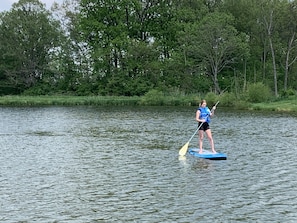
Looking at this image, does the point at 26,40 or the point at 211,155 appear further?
the point at 26,40

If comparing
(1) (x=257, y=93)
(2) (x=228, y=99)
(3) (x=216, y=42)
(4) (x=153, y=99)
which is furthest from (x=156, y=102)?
(1) (x=257, y=93)

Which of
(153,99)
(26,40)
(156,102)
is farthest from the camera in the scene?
(26,40)

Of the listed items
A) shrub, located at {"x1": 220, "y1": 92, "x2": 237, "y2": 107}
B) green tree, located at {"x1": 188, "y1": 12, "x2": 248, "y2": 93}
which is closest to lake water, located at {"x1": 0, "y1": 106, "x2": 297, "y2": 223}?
shrub, located at {"x1": 220, "y1": 92, "x2": 237, "y2": 107}

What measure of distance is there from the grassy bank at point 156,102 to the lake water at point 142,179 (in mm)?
24962

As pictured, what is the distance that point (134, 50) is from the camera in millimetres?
75625

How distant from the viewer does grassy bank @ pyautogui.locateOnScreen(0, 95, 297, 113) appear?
52.9m

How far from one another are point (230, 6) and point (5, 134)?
192 feet

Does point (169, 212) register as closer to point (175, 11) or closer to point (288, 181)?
point (288, 181)

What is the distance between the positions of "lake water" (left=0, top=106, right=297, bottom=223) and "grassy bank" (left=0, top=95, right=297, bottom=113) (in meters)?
25.0

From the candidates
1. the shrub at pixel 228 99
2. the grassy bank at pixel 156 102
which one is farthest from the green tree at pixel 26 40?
the shrub at pixel 228 99

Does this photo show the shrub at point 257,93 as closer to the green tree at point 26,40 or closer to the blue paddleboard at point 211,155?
the blue paddleboard at point 211,155

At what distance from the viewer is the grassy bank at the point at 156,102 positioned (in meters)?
52.9

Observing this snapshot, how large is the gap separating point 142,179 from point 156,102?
4892cm

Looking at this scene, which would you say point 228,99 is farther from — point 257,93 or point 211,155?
point 211,155
